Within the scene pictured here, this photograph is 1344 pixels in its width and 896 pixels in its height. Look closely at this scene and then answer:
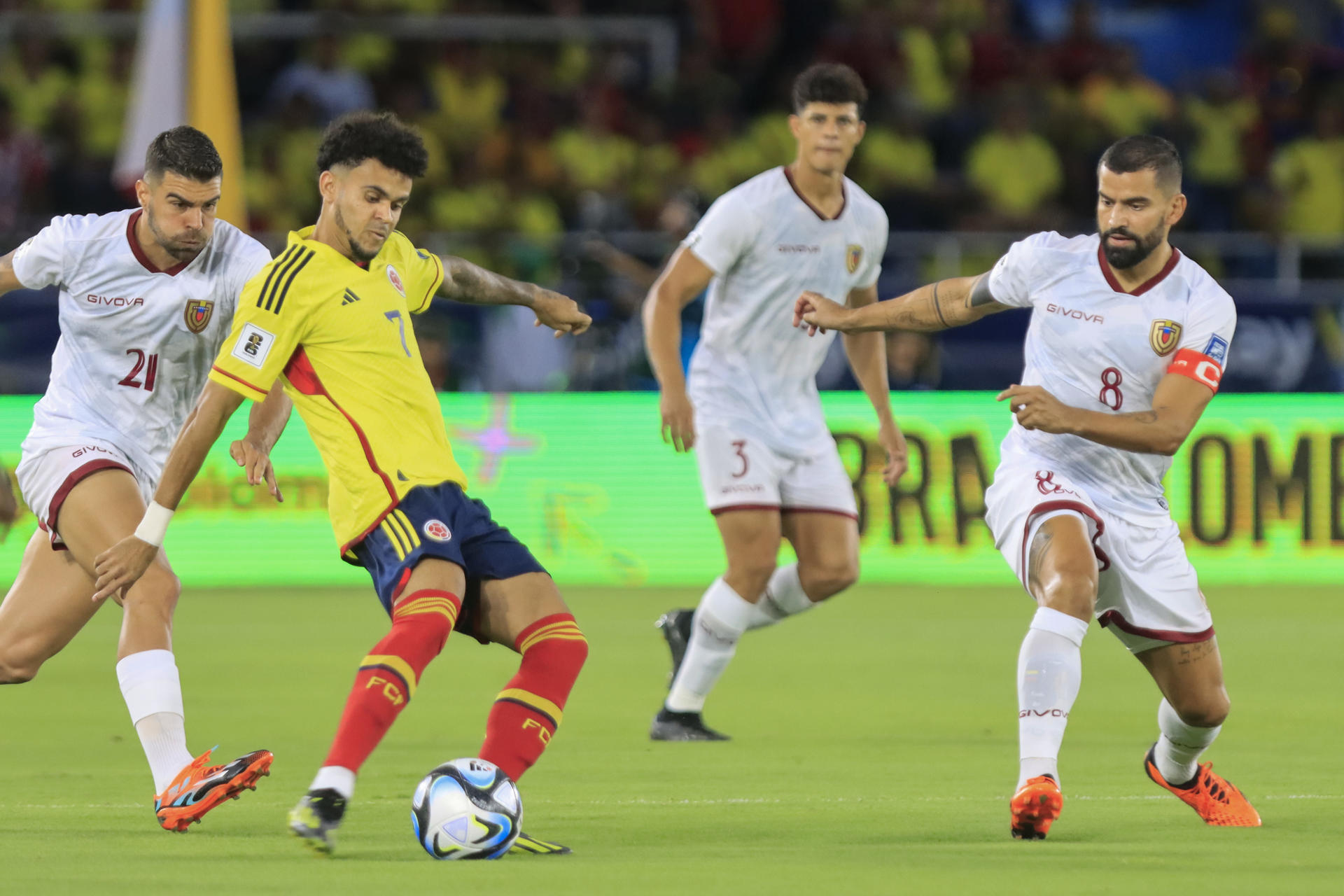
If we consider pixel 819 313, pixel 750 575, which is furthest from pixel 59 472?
pixel 750 575

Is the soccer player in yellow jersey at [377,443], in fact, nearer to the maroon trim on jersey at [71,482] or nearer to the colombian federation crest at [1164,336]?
the maroon trim on jersey at [71,482]

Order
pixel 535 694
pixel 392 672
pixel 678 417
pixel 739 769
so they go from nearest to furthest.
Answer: pixel 392 672 < pixel 535 694 < pixel 739 769 < pixel 678 417

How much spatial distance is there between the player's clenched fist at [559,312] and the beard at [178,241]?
1040 millimetres

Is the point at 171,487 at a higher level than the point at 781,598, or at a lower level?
higher

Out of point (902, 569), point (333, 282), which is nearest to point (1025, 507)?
point (333, 282)

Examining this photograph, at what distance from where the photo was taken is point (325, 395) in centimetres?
551

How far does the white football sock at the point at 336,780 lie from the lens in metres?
5.00

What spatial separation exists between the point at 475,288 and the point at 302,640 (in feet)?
18.4

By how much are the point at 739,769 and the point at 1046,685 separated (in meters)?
1.69

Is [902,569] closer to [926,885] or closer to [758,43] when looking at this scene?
[758,43]

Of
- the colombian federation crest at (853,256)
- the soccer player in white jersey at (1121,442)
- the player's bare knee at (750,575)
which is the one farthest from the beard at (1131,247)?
the player's bare knee at (750,575)

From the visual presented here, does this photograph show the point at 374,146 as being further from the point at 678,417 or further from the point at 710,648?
the point at 710,648

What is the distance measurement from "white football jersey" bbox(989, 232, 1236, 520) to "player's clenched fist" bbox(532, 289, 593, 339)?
129cm

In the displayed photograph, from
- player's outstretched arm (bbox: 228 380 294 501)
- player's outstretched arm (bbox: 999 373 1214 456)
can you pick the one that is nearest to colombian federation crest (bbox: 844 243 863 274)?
player's outstretched arm (bbox: 999 373 1214 456)
